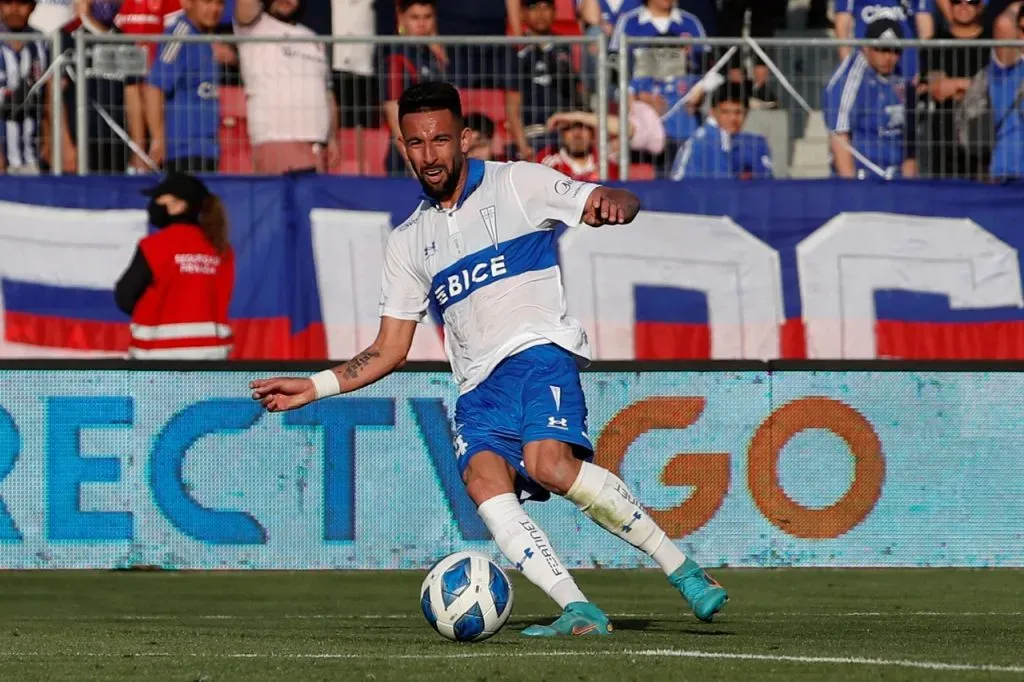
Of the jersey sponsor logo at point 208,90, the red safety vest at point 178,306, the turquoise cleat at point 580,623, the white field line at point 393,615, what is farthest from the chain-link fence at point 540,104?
the turquoise cleat at point 580,623

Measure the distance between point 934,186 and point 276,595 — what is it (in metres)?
6.53

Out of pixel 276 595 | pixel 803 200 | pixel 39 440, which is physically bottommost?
pixel 276 595

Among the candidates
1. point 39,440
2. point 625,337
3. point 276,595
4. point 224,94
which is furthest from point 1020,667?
point 224,94

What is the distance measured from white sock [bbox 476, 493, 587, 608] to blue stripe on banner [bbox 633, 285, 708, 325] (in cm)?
706

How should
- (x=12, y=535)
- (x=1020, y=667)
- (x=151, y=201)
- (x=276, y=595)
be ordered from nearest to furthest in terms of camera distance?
(x=1020, y=667)
(x=276, y=595)
(x=12, y=535)
(x=151, y=201)

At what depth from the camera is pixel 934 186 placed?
14648 millimetres

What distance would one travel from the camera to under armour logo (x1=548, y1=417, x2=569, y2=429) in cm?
755

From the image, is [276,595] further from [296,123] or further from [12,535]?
[296,123]

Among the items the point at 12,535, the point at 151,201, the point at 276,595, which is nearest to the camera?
the point at 276,595

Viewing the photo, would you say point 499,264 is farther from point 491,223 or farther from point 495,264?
point 491,223

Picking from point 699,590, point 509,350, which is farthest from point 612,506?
point 509,350

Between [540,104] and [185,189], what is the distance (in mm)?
2703

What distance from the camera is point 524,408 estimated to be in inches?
300

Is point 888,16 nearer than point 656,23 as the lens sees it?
No
